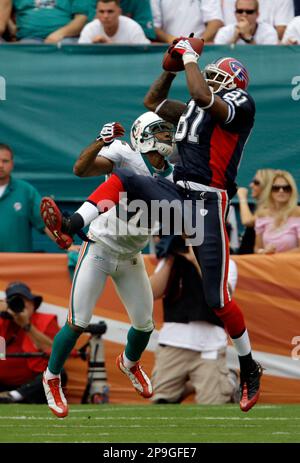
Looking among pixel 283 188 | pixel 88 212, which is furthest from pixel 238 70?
pixel 283 188

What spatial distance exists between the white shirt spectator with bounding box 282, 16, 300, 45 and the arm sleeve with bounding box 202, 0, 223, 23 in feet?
2.26

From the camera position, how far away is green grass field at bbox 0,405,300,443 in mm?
8406

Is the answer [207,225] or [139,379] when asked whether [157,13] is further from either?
[207,225]

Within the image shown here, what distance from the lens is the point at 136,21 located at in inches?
490

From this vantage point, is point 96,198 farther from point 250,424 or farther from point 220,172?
point 250,424

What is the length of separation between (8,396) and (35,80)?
10.1ft

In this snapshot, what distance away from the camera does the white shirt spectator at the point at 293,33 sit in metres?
12.0

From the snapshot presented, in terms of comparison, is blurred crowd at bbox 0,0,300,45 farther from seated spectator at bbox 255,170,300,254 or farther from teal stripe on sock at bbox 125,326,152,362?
teal stripe on sock at bbox 125,326,152,362

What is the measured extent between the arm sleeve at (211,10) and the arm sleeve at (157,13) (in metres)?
0.45

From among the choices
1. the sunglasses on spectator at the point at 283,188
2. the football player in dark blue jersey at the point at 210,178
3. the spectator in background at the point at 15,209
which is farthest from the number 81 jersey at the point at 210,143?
the spectator in background at the point at 15,209

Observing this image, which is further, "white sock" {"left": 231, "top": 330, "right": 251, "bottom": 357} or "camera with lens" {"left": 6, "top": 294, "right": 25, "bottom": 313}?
"camera with lens" {"left": 6, "top": 294, "right": 25, "bottom": 313}

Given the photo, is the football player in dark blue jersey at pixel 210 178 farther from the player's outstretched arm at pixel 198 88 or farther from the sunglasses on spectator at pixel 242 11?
the sunglasses on spectator at pixel 242 11

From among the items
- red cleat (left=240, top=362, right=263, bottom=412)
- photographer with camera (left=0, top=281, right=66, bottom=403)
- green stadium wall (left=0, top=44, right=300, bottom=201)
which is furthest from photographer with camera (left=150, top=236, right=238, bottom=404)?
red cleat (left=240, top=362, right=263, bottom=412)

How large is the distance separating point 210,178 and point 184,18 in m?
4.41
